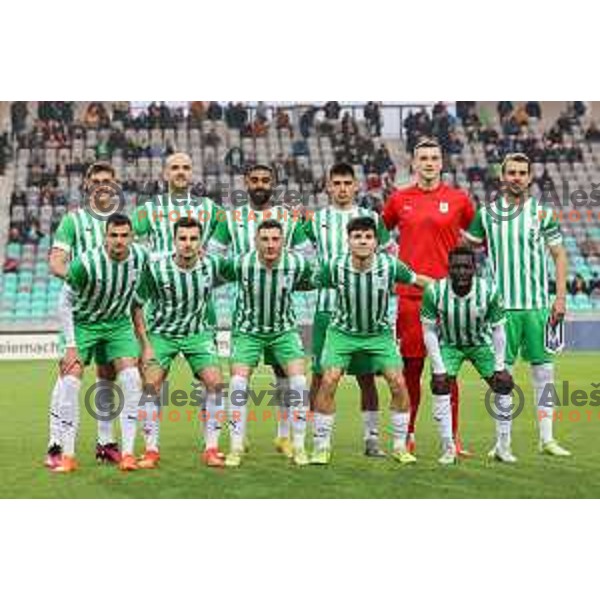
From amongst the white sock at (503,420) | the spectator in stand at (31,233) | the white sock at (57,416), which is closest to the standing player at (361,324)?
the white sock at (503,420)

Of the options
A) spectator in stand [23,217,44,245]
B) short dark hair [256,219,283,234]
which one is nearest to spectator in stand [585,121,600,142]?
spectator in stand [23,217,44,245]

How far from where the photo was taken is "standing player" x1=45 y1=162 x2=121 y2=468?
752cm

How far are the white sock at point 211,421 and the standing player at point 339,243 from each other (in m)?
0.80

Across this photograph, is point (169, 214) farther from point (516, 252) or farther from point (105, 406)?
point (516, 252)

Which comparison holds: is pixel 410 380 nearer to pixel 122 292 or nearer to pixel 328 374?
pixel 328 374

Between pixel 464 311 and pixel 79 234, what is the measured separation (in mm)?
Result: 2557

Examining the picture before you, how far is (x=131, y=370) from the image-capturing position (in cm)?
747

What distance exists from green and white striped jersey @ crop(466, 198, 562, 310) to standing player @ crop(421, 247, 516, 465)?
1.00 ft

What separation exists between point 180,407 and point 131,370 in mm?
4855

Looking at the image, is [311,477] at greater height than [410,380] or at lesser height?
lesser

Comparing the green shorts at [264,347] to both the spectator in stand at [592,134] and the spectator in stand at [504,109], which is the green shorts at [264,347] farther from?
the spectator in stand at [504,109]

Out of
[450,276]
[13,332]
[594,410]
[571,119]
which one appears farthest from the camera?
[571,119]

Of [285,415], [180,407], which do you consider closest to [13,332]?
[180,407]

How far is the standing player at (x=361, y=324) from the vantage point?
745 centimetres
